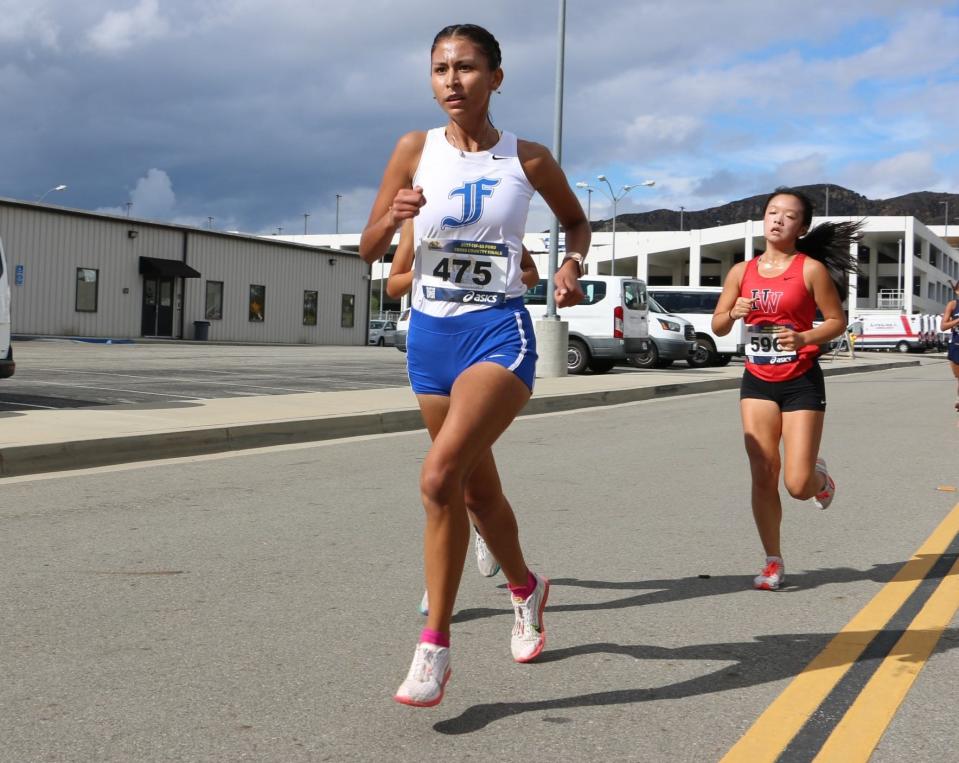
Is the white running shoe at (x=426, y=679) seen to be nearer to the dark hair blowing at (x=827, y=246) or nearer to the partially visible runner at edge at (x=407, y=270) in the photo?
the partially visible runner at edge at (x=407, y=270)

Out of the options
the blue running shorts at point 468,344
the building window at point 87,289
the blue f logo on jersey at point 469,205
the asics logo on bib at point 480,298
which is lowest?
the blue running shorts at point 468,344

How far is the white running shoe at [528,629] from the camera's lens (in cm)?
386

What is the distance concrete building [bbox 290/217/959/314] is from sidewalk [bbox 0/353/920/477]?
60.9 metres

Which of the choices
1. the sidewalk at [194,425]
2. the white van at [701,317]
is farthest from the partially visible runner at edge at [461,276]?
the white van at [701,317]

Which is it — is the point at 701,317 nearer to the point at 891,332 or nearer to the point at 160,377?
the point at 160,377

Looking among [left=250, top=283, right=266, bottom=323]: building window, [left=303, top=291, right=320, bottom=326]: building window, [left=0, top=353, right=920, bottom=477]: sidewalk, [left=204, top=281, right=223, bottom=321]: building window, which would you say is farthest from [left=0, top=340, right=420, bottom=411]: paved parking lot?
[left=303, top=291, right=320, bottom=326]: building window

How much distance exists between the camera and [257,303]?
44.2 meters

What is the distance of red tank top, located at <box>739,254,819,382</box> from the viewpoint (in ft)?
16.6

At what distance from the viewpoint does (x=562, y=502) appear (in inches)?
289

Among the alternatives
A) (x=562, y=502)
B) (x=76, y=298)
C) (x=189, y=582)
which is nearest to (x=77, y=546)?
(x=189, y=582)

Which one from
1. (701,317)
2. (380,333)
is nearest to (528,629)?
(701,317)

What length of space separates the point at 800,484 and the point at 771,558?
357 mm

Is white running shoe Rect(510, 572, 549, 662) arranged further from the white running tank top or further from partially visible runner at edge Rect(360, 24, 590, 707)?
the white running tank top

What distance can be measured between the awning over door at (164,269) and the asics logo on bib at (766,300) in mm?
35824
